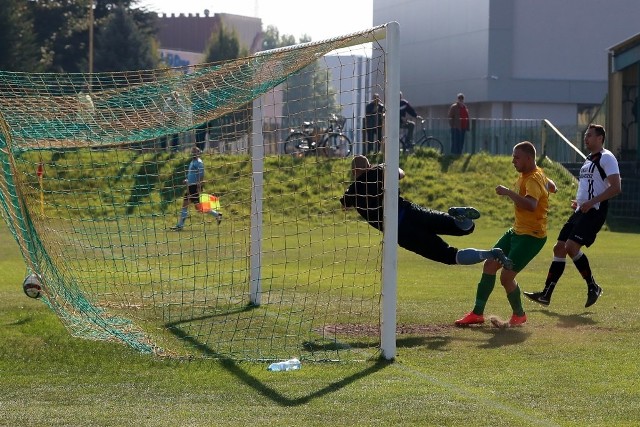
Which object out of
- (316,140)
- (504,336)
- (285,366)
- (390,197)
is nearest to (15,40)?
(316,140)

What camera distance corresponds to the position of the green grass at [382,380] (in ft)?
23.9

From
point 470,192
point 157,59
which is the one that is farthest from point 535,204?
point 157,59

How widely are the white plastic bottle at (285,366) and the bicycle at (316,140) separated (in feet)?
19.0

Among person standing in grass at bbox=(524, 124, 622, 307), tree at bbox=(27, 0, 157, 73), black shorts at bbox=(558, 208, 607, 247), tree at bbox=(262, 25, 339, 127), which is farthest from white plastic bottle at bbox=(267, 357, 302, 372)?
tree at bbox=(27, 0, 157, 73)

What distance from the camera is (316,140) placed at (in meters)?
16.5

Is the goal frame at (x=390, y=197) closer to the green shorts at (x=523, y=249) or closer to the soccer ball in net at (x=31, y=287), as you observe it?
the green shorts at (x=523, y=249)

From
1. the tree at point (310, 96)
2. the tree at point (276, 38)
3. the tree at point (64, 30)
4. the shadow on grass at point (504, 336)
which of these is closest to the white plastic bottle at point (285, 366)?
the shadow on grass at point (504, 336)

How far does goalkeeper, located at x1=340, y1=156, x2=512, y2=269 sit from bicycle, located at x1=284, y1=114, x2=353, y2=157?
3.66 meters

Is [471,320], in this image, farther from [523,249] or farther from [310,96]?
[310,96]

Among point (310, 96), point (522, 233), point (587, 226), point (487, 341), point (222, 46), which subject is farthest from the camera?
point (222, 46)

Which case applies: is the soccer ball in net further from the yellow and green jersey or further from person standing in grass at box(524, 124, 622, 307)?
person standing in grass at box(524, 124, 622, 307)

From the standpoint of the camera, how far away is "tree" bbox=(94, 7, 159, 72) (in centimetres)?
5581

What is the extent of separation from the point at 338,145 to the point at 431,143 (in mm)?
17831

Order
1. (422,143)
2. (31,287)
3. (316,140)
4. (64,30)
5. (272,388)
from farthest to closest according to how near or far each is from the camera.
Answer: (64,30)
(422,143)
(316,140)
(31,287)
(272,388)
